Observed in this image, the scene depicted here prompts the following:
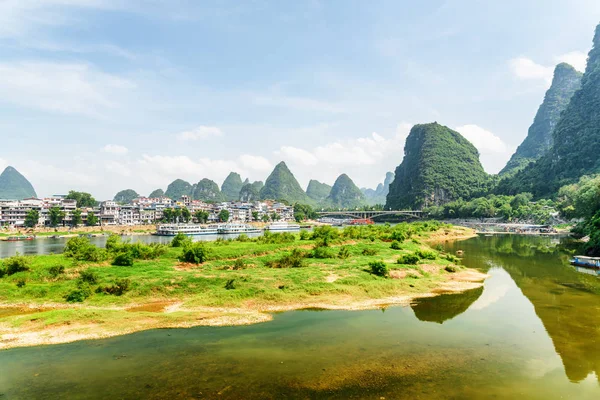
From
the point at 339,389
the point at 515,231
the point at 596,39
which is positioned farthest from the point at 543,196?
the point at 339,389

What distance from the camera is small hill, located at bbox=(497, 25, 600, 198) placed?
12319 centimetres

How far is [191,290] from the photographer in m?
24.4

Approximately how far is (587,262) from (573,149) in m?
122

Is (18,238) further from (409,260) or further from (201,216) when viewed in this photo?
(409,260)

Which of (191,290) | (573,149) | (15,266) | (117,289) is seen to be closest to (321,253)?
(191,290)

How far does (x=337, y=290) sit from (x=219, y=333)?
33.8 ft

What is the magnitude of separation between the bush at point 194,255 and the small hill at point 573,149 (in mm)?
130248

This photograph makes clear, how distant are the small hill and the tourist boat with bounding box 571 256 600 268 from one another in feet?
315

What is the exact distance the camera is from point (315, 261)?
110 ft

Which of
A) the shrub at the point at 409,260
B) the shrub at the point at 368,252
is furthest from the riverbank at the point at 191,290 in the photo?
the shrub at the point at 368,252

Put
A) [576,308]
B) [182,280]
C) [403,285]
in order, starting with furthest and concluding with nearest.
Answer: [403,285], [182,280], [576,308]

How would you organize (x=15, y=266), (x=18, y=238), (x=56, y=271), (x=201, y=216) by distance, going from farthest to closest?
(x=201, y=216) → (x=18, y=238) → (x=15, y=266) → (x=56, y=271)

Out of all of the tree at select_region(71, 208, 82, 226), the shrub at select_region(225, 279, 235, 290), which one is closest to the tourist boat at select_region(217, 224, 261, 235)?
the tree at select_region(71, 208, 82, 226)

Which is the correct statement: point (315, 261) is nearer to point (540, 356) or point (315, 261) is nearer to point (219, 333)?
point (219, 333)
